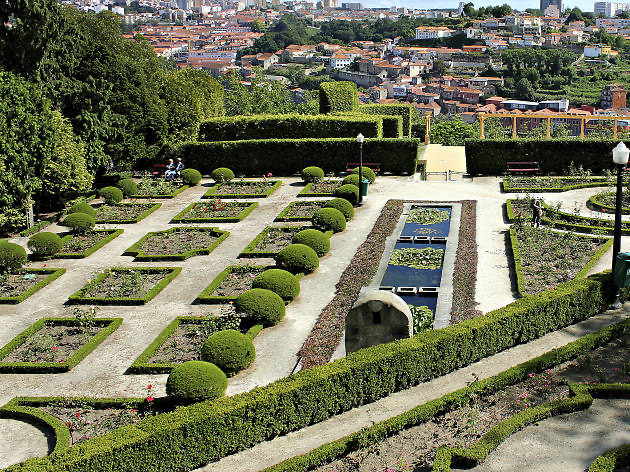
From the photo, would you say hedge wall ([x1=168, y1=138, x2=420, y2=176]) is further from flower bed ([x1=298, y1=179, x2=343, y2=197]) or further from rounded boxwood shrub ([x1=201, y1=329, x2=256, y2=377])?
rounded boxwood shrub ([x1=201, y1=329, x2=256, y2=377])

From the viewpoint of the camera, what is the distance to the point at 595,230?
937 inches

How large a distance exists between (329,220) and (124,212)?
29.8 ft

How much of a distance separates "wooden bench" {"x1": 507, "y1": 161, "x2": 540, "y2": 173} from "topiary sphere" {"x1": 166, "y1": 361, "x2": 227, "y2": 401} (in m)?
21.9

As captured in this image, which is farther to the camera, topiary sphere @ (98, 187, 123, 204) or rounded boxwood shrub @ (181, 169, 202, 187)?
rounded boxwood shrub @ (181, 169, 202, 187)

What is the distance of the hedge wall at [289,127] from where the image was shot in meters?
36.1

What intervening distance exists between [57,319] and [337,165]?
1818 cm

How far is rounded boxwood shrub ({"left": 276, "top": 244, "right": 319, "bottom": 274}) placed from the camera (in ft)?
70.3

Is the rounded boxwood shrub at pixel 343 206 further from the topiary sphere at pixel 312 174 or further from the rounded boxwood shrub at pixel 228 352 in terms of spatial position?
the rounded boxwood shrub at pixel 228 352

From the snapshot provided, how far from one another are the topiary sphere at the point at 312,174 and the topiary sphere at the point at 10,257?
13.4 metres

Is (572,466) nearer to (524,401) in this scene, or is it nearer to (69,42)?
(524,401)

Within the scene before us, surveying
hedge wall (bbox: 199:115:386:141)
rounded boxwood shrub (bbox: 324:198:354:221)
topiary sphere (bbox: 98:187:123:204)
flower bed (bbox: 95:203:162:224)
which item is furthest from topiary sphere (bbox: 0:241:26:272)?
hedge wall (bbox: 199:115:386:141)

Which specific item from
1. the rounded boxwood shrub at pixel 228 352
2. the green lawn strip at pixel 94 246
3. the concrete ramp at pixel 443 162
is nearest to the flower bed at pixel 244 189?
the green lawn strip at pixel 94 246

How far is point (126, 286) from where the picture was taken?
21.5 metres

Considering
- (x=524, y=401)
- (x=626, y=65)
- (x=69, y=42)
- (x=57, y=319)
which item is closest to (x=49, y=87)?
(x=69, y=42)
